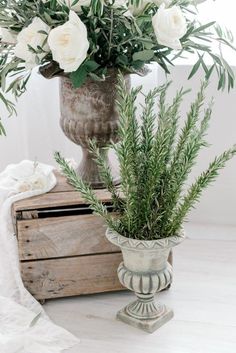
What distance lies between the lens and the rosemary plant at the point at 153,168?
56.6 inches

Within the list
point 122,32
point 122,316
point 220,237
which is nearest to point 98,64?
point 122,32

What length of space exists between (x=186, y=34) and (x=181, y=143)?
0.26 m

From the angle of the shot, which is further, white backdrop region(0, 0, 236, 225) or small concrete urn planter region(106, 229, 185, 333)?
white backdrop region(0, 0, 236, 225)

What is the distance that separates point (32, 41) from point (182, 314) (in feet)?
2.47

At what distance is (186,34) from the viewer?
5.07 ft

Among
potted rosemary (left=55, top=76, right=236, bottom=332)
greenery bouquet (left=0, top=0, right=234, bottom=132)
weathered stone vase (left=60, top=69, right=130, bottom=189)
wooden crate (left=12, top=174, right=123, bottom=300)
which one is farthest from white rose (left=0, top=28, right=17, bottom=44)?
wooden crate (left=12, top=174, right=123, bottom=300)

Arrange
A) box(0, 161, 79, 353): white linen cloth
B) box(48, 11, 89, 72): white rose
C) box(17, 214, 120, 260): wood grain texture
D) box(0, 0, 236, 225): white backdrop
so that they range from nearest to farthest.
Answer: box(48, 11, 89, 72): white rose → box(0, 161, 79, 353): white linen cloth → box(17, 214, 120, 260): wood grain texture → box(0, 0, 236, 225): white backdrop

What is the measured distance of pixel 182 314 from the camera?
165 centimetres

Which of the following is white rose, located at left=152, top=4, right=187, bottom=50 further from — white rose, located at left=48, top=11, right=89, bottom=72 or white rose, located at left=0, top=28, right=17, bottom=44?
white rose, located at left=0, top=28, right=17, bottom=44

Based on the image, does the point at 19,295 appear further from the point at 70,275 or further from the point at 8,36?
the point at 8,36

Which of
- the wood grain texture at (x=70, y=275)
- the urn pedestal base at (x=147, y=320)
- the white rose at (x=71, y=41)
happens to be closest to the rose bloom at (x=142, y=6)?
the white rose at (x=71, y=41)

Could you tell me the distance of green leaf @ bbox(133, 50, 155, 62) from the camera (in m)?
1.48

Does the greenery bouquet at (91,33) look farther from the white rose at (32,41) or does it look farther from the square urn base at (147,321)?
the square urn base at (147,321)

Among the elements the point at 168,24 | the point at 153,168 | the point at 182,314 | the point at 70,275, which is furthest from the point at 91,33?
the point at 182,314
